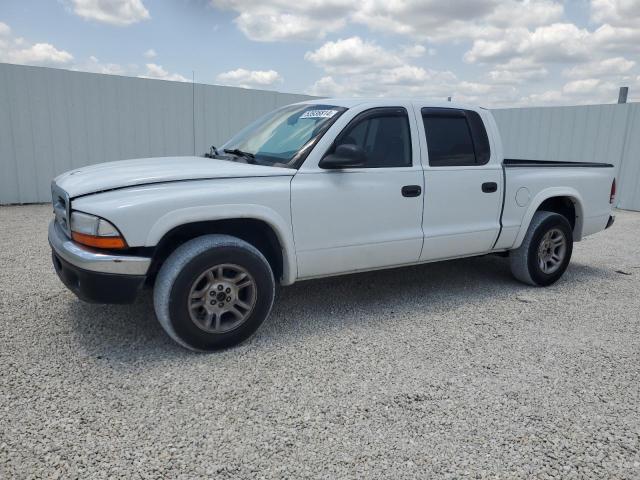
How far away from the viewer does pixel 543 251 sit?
507 cm

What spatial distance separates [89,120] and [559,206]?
852cm

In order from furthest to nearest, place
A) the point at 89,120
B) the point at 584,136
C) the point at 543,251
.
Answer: the point at 584,136
the point at 89,120
the point at 543,251

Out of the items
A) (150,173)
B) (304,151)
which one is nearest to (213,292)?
(150,173)

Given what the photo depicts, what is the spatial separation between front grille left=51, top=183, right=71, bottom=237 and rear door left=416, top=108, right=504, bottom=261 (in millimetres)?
2690

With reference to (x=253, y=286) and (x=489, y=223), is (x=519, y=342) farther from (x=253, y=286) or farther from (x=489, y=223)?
(x=253, y=286)

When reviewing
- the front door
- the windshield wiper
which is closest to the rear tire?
the front door

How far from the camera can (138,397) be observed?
2.78 metres

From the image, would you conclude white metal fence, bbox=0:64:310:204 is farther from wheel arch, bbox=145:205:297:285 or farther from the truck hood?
wheel arch, bbox=145:205:297:285

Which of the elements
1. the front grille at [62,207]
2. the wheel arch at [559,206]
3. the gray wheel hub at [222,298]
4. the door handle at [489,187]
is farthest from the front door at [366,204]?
the front grille at [62,207]

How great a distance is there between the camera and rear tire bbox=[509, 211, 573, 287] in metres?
4.89

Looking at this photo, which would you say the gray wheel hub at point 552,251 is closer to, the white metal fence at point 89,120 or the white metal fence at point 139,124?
the white metal fence at point 139,124

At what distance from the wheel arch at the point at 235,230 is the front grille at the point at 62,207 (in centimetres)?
60

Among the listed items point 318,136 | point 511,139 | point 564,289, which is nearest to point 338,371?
point 318,136

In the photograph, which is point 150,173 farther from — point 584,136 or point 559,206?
point 584,136
